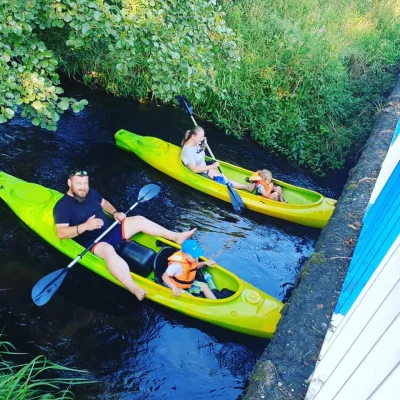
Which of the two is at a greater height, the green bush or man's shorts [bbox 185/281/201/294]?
the green bush

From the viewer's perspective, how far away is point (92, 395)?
11.5 ft

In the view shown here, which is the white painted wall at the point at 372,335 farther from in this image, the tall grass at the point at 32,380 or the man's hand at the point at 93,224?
the man's hand at the point at 93,224

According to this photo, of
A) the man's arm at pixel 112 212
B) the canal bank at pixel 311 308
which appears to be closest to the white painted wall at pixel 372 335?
the canal bank at pixel 311 308

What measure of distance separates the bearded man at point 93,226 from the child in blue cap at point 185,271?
30 centimetres

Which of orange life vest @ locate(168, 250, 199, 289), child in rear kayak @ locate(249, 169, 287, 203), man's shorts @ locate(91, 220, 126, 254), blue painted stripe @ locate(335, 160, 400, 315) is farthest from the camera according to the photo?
child in rear kayak @ locate(249, 169, 287, 203)

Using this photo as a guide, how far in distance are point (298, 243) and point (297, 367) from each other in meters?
2.93

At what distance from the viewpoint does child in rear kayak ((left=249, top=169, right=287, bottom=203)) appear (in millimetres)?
5965

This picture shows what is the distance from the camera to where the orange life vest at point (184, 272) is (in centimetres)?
418

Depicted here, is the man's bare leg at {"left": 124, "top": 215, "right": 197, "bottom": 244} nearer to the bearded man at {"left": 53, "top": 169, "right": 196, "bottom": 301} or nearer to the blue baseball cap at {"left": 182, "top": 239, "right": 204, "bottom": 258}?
the bearded man at {"left": 53, "top": 169, "right": 196, "bottom": 301}

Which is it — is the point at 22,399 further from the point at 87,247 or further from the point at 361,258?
the point at 361,258

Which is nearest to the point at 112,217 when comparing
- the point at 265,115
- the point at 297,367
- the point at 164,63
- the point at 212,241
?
the point at 212,241

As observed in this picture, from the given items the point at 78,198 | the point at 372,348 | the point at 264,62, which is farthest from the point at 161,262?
the point at 264,62

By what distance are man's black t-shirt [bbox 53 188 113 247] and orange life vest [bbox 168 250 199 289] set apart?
938mm

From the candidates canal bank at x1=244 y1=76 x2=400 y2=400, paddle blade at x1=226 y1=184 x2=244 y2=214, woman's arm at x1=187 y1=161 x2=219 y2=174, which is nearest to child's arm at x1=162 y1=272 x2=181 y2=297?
canal bank at x1=244 y1=76 x2=400 y2=400
